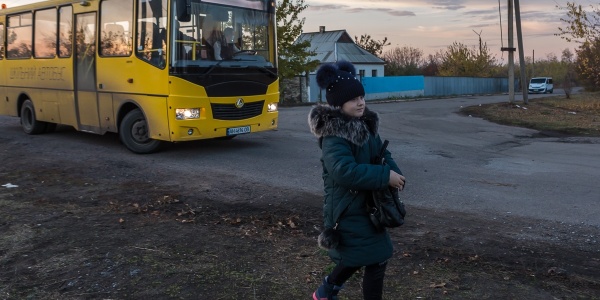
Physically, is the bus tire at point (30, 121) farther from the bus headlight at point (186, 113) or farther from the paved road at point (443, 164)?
the bus headlight at point (186, 113)

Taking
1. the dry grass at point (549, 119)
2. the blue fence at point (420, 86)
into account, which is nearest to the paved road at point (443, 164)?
the dry grass at point (549, 119)

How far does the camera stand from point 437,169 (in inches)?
385

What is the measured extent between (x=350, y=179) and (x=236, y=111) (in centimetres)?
782

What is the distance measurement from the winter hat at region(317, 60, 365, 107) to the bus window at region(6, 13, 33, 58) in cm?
1184

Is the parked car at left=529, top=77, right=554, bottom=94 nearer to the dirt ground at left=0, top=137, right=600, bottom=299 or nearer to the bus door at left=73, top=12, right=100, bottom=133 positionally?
the bus door at left=73, top=12, right=100, bottom=133

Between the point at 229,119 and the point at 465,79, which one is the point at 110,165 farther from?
the point at 465,79

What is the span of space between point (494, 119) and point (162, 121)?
15.6 meters

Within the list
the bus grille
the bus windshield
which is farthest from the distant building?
the bus grille

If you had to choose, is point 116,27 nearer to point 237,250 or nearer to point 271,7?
point 271,7

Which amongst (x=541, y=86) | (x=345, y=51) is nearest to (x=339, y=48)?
(x=345, y=51)

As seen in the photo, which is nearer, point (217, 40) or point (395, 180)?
point (395, 180)

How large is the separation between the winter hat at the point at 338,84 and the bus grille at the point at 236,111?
7.07 metres

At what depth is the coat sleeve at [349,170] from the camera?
330cm

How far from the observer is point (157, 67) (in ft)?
33.4
